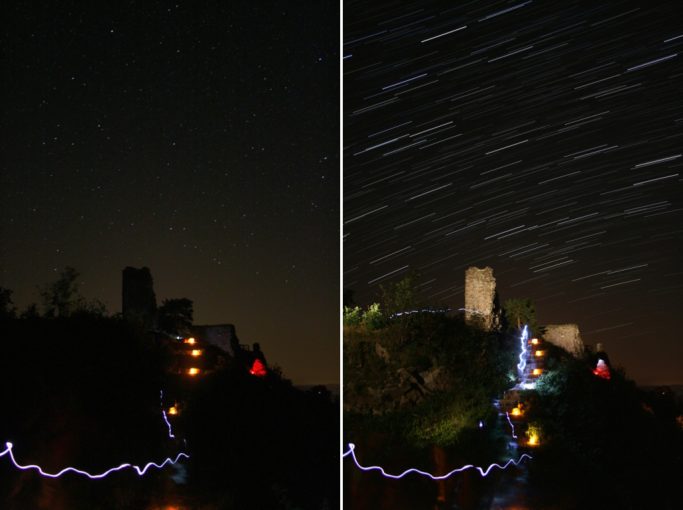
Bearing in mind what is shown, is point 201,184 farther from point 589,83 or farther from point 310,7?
point 589,83

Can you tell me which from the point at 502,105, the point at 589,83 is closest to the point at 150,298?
the point at 502,105

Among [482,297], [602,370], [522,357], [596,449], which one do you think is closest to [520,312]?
[482,297]

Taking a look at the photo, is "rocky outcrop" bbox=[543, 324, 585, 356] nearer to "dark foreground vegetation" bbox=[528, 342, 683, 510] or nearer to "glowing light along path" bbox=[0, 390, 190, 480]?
"dark foreground vegetation" bbox=[528, 342, 683, 510]

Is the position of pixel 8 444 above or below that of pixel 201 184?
below

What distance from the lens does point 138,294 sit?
862 cm

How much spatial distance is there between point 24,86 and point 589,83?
718 cm

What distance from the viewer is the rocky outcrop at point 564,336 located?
547 inches

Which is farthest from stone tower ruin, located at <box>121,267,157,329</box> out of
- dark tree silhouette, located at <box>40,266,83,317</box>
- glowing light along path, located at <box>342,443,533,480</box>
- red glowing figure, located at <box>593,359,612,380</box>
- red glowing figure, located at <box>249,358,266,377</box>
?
red glowing figure, located at <box>593,359,612,380</box>

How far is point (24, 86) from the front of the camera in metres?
6.28

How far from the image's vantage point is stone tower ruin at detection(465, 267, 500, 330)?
11538mm

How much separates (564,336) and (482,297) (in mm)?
2936

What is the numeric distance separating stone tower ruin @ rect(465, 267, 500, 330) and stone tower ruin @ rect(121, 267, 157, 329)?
475 cm

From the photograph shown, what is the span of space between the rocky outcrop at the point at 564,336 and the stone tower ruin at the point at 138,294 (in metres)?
7.82

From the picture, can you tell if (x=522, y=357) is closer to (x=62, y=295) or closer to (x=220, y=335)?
(x=220, y=335)
